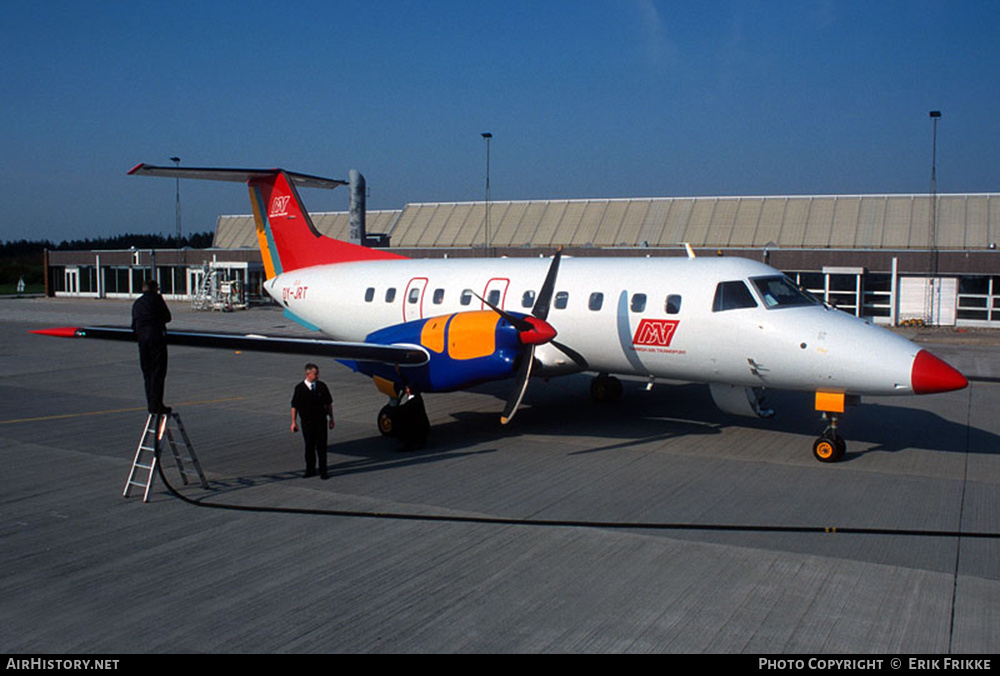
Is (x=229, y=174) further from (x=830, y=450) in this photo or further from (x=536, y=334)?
(x=830, y=450)

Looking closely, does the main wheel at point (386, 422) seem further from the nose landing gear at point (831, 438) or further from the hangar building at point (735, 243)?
the hangar building at point (735, 243)

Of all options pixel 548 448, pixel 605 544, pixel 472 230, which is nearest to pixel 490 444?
pixel 548 448

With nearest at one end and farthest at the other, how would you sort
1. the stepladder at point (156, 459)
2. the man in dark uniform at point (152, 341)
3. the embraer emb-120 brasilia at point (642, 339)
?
the stepladder at point (156, 459) < the man in dark uniform at point (152, 341) < the embraer emb-120 brasilia at point (642, 339)

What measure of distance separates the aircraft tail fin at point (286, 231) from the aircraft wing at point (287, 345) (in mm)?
→ 6686

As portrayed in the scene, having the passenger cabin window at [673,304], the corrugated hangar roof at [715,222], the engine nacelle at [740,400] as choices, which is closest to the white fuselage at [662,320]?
the passenger cabin window at [673,304]

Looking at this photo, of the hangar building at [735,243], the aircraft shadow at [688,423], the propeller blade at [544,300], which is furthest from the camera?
the hangar building at [735,243]

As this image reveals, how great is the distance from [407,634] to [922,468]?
8.38m

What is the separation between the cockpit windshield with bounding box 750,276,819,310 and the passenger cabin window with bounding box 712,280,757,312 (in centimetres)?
19

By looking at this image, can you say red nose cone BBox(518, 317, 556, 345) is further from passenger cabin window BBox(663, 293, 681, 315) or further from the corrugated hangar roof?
the corrugated hangar roof

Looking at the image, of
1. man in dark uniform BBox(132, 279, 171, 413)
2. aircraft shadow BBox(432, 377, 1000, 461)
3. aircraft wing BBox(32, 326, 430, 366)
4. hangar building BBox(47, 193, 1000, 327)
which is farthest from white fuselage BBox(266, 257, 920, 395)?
hangar building BBox(47, 193, 1000, 327)

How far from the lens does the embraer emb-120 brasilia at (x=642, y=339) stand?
35.1ft

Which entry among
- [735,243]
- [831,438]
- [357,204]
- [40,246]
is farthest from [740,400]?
[40,246]

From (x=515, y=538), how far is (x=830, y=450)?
556cm

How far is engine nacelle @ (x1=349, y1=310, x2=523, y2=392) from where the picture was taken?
11656 mm
